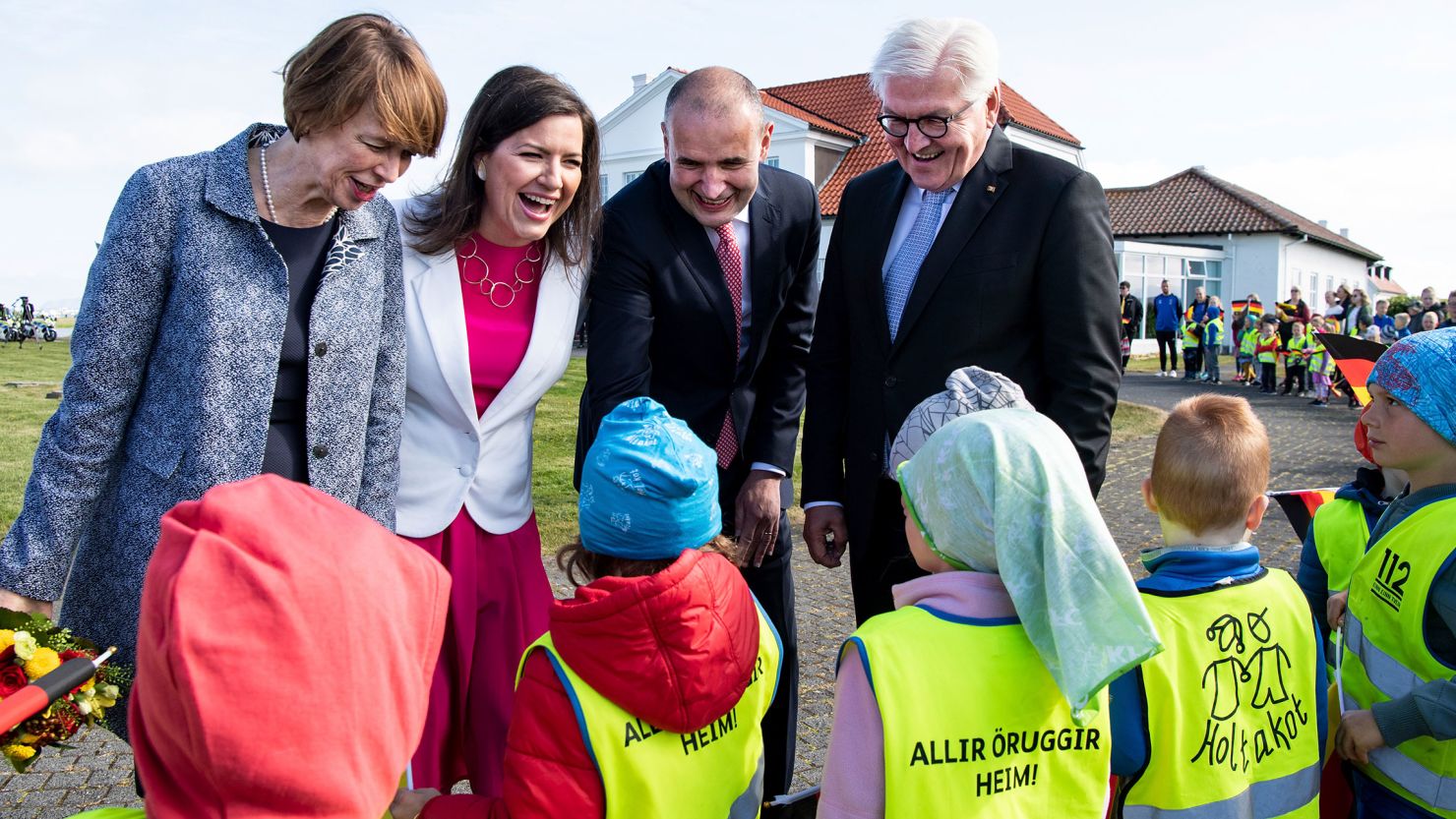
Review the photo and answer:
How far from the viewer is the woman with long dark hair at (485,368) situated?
8.50 ft

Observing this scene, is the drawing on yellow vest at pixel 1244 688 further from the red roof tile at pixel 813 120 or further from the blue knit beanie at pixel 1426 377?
the red roof tile at pixel 813 120

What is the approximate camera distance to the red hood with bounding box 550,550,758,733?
183 centimetres

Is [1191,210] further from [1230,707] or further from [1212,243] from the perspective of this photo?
[1230,707]

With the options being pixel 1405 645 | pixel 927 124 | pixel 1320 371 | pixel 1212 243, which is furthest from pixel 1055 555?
pixel 1212 243

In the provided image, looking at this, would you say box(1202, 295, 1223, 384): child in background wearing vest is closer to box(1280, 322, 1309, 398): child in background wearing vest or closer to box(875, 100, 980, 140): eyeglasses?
box(1280, 322, 1309, 398): child in background wearing vest

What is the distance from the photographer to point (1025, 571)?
5.54 ft

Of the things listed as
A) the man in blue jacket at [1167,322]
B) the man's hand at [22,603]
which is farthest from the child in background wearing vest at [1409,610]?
the man in blue jacket at [1167,322]

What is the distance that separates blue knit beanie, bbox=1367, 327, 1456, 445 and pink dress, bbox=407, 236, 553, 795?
2.17m

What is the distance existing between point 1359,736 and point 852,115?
102 feet

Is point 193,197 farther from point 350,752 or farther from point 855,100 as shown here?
point 855,100

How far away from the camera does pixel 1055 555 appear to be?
5.40 feet

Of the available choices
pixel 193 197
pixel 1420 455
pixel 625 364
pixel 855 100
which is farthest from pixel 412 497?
pixel 855 100

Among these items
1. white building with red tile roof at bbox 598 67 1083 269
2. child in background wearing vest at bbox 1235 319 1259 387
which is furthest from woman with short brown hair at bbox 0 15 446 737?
white building with red tile roof at bbox 598 67 1083 269

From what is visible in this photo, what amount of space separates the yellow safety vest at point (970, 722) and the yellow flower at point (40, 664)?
139 centimetres
